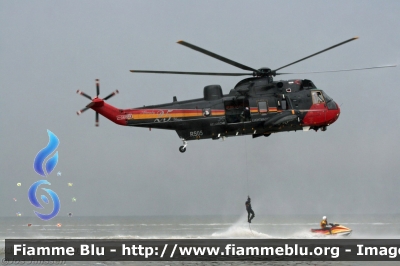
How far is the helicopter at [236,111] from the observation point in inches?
1102

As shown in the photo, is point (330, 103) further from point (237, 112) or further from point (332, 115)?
point (237, 112)

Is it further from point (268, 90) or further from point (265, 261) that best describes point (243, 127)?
point (265, 261)

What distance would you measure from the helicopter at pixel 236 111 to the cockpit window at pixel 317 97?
7cm

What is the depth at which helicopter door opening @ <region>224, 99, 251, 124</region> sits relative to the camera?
1114 inches

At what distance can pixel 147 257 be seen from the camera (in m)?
30.2

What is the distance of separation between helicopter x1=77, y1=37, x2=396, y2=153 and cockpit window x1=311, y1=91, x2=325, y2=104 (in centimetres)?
7

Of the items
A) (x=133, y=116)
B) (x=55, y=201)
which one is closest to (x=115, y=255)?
(x=55, y=201)

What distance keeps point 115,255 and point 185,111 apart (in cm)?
980

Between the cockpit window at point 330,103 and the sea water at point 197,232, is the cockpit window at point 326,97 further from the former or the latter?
the sea water at point 197,232

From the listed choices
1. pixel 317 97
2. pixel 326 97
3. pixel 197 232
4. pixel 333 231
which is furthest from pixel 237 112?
pixel 197 232

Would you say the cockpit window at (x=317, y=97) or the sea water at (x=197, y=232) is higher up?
the cockpit window at (x=317, y=97)

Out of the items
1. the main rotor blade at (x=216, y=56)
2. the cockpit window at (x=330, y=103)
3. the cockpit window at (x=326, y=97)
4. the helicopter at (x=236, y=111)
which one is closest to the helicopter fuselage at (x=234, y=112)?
the helicopter at (x=236, y=111)

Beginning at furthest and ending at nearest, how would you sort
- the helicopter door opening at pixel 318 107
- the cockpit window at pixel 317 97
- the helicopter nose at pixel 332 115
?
the helicopter nose at pixel 332 115 < the cockpit window at pixel 317 97 < the helicopter door opening at pixel 318 107

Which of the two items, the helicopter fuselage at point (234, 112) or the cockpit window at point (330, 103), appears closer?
the helicopter fuselage at point (234, 112)
